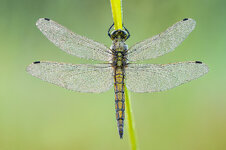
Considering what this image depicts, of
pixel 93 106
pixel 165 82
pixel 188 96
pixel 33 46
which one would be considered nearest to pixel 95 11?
pixel 33 46

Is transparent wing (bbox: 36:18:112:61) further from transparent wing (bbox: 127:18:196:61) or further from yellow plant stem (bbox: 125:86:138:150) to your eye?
yellow plant stem (bbox: 125:86:138:150)

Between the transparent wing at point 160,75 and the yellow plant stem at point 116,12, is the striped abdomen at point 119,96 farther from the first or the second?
the yellow plant stem at point 116,12

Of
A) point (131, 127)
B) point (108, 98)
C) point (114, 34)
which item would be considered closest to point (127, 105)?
point (131, 127)

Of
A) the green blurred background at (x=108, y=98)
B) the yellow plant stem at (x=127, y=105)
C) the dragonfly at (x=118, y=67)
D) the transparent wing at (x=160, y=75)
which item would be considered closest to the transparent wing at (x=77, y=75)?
the dragonfly at (x=118, y=67)

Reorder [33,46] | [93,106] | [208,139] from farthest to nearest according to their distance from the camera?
[33,46], [93,106], [208,139]

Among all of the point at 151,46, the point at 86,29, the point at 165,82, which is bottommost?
the point at 165,82

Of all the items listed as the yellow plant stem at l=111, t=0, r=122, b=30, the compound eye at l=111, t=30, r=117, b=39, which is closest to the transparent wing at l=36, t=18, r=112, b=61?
the compound eye at l=111, t=30, r=117, b=39

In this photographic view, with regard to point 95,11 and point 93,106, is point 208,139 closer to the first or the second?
point 93,106

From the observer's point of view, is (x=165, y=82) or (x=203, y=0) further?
(x=203, y=0)
